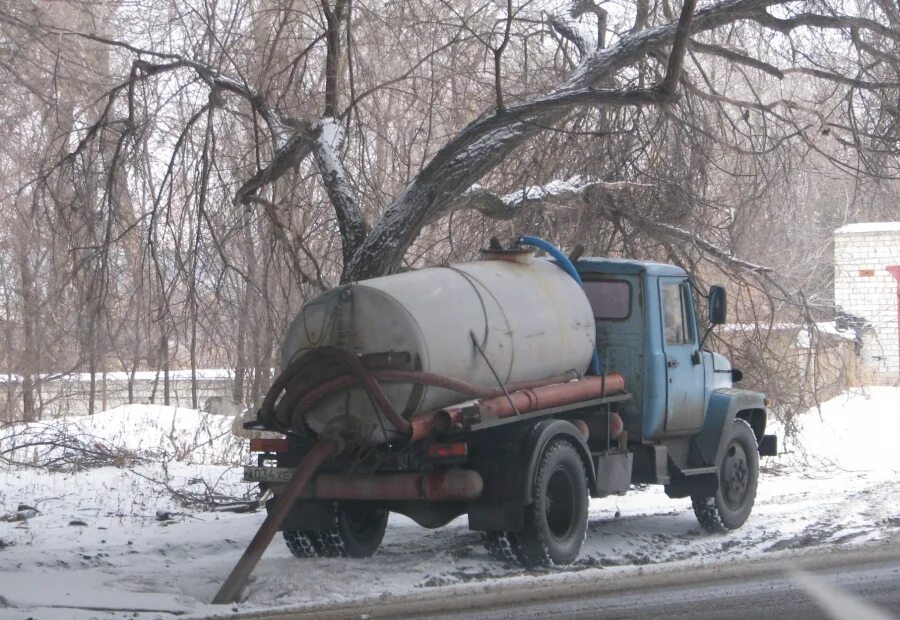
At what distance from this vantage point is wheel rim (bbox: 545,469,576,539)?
8.12 metres

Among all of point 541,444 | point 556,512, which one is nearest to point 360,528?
point 556,512

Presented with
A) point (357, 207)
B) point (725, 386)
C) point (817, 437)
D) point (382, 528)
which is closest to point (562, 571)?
point (382, 528)

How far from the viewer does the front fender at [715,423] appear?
996 cm

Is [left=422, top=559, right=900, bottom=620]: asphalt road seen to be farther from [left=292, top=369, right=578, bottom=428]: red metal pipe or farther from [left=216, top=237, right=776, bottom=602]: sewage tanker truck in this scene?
[left=292, top=369, right=578, bottom=428]: red metal pipe

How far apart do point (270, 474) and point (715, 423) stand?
4.28 metres

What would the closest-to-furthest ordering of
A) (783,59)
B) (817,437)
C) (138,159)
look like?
(138,159)
(783,59)
(817,437)

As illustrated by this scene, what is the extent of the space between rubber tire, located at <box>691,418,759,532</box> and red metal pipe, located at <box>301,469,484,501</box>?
3106 millimetres

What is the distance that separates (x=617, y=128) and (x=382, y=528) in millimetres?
6051

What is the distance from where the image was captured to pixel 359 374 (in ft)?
23.6

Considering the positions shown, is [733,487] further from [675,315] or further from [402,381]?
[402,381]

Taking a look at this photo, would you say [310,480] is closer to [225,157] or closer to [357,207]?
[357,207]

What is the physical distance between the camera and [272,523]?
7051 mm

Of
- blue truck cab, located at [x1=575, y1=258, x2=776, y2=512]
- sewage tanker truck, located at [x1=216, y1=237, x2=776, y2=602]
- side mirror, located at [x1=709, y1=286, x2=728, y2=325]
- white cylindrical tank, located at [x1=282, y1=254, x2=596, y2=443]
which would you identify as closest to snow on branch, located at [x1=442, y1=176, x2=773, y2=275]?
blue truck cab, located at [x1=575, y1=258, x2=776, y2=512]

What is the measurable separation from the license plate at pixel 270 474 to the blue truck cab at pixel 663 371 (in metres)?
2.93
